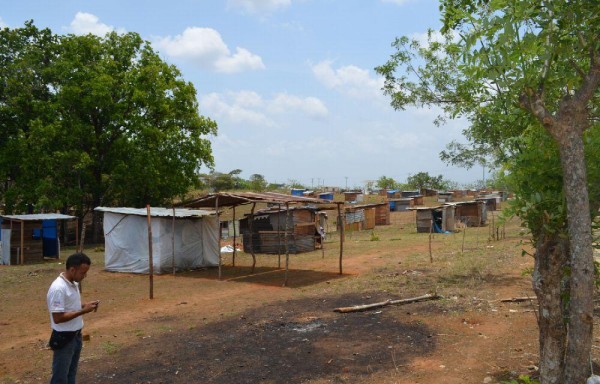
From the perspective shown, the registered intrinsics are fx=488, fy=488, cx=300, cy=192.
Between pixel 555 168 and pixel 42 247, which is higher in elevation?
pixel 555 168

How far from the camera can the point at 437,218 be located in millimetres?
32906

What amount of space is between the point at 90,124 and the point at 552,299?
26.5m

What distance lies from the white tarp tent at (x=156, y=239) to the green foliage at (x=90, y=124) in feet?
27.6

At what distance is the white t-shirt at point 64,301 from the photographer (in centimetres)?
512

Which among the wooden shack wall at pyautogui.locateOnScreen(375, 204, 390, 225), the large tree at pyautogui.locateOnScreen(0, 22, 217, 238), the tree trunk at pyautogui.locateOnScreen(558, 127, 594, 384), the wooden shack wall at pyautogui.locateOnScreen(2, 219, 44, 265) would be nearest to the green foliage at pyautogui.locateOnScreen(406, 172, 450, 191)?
the wooden shack wall at pyautogui.locateOnScreen(375, 204, 390, 225)

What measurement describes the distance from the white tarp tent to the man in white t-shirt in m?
12.3

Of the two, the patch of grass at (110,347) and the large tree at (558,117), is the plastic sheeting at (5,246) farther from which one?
the large tree at (558,117)

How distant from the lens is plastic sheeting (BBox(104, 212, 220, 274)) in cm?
1794

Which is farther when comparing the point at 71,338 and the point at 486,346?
the point at 486,346

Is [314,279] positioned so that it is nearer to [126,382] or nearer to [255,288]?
[255,288]

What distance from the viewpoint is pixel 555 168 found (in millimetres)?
5555

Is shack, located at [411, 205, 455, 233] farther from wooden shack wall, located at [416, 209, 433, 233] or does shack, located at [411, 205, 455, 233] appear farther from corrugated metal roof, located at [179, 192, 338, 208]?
corrugated metal roof, located at [179, 192, 338, 208]

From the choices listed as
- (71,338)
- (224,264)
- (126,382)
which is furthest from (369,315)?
(224,264)

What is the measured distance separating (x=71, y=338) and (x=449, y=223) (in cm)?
3016
